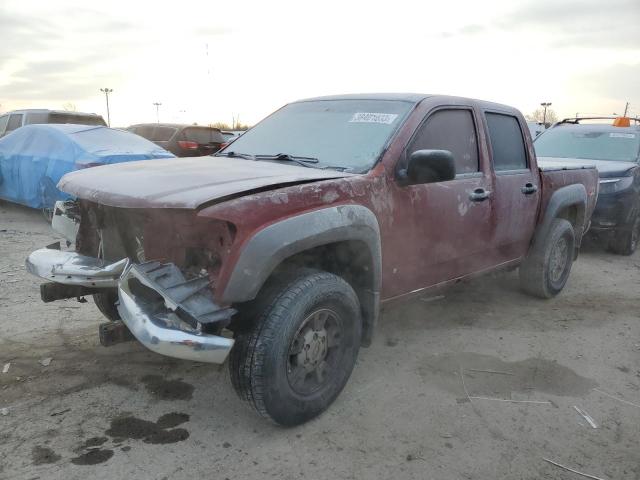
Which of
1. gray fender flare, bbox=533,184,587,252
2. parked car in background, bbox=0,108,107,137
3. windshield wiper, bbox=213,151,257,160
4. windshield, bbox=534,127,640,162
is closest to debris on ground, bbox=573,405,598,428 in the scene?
gray fender flare, bbox=533,184,587,252

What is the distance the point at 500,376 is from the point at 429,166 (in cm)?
155

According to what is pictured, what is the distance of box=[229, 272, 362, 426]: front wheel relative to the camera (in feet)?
8.49

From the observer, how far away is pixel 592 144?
8.08 metres

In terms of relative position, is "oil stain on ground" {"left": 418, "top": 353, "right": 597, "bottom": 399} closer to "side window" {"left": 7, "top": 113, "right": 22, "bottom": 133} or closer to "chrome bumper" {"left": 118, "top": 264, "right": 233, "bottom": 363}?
"chrome bumper" {"left": 118, "top": 264, "right": 233, "bottom": 363}

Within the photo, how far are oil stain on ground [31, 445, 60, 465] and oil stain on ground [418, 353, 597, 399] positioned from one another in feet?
7.20

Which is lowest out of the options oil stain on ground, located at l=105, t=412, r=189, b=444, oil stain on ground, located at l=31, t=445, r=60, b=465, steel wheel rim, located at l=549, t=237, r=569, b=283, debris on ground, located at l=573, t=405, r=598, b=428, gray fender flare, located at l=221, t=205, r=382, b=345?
debris on ground, located at l=573, t=405, r=598, b=428

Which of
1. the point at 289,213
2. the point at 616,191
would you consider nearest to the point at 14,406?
the point at 289,213

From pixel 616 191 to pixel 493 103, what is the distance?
12.0 ft

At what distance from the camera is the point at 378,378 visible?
350 centimetres

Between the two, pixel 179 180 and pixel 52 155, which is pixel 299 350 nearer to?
pixel 179 180

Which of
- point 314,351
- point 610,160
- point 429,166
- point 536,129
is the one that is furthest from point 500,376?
point 536,129

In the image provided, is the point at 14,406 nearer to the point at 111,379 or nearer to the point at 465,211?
the point at 111,379

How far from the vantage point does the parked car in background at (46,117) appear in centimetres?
1116

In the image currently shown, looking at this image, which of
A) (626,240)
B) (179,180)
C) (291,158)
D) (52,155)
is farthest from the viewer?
(52,155)
